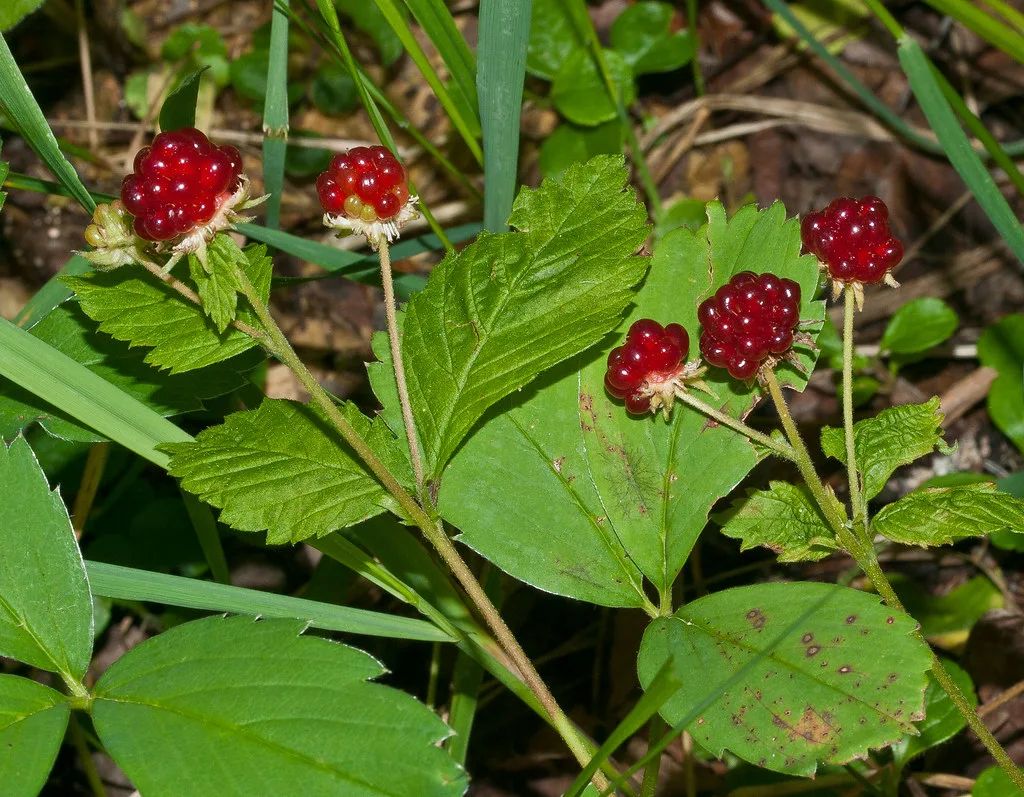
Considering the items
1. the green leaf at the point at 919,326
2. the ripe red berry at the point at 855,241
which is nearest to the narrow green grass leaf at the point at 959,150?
the ripe red berry at the point at 855,241

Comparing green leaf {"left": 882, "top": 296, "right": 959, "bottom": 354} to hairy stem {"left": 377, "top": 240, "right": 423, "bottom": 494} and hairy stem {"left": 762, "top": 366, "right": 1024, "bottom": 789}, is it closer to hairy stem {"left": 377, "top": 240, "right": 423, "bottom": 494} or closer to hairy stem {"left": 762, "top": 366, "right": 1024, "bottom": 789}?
hairy stem {"left": 762, "top": 366, "right": 1024, "bottom": 789}

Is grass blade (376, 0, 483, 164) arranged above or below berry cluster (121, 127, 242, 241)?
above

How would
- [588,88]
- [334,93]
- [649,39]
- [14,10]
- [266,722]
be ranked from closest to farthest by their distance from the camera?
[266,722] < [14,10] < [588,88] < [649,39] < [334,93]

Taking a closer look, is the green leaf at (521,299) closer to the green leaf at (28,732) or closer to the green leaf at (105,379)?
the green leaf at (105,379)

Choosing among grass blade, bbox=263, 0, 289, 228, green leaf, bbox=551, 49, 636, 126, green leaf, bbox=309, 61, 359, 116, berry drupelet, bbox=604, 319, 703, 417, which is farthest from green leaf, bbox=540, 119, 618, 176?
berry drupelet, bbox=604, 319, 703, 417

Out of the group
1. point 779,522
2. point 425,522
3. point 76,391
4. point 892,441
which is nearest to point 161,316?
point 76,391

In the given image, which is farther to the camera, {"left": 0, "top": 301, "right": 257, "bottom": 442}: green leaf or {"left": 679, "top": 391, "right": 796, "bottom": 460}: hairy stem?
{"left": 0, "top": 301, "right": 257, "bottom": 442}: green leaf

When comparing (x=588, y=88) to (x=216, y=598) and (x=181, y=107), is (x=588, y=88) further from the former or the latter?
(x=216, y=598)
